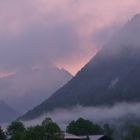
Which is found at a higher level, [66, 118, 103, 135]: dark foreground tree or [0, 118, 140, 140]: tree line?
[66, 118, 103, 135]: dark foreground tree

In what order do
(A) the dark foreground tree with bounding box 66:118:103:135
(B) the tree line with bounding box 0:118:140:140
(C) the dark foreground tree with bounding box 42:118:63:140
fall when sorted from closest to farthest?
(B) the tree line with bounding box 0:118:140:140
(C) the dark foreground tree with bounding box 42:118:63:140
(A) the dark foreground tree with bounding box 66:118:103:135

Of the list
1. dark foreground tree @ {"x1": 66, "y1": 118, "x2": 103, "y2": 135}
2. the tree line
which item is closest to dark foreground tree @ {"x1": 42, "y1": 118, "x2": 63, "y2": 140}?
the tree line

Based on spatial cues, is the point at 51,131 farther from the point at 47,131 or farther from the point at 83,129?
the point at 83,129

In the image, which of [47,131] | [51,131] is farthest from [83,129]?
[47,131]

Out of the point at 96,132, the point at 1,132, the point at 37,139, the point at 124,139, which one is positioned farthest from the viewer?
the point at 124,139

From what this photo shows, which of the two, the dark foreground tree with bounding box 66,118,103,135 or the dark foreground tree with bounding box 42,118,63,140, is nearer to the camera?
the dark foreground tree with bounding box 42,118,63,140

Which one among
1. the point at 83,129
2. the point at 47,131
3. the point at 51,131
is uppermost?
the point at 83,129

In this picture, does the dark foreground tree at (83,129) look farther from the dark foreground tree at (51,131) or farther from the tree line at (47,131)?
the dark foreground tree at (51,131)

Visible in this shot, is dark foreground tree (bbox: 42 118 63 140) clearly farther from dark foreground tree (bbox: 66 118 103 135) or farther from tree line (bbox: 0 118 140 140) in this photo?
dark foreground tree (bbox: 66 118 103 135)

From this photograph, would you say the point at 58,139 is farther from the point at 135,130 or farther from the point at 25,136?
the point at 135,130

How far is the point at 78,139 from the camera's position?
13100 cm

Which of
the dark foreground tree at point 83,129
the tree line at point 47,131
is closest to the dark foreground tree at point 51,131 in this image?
the tree line at point 47,131

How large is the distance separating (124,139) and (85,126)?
1550 cm

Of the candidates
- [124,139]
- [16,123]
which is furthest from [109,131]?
[16,123]
